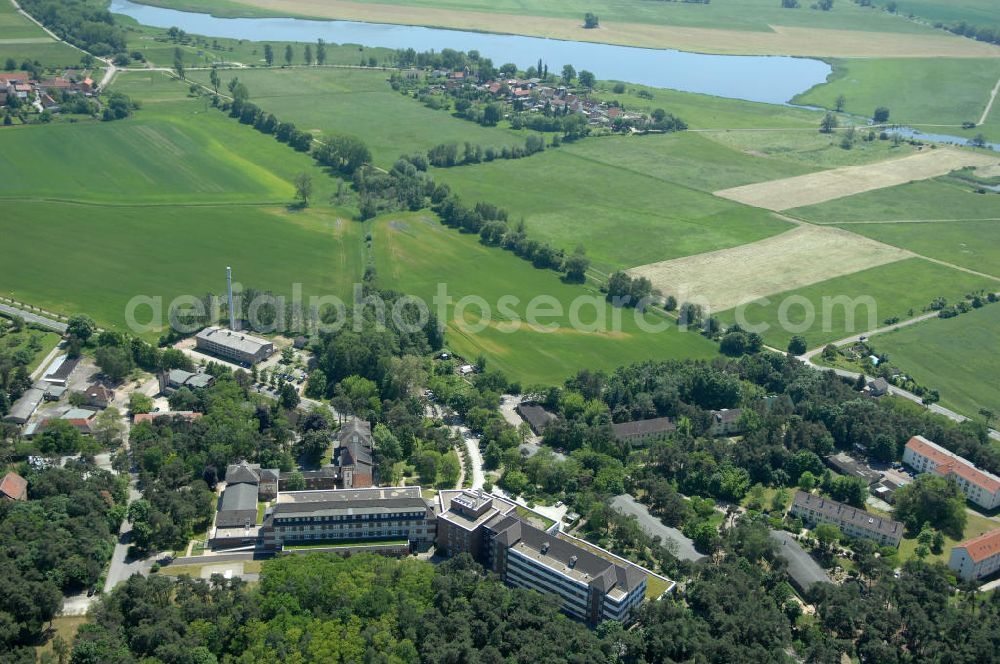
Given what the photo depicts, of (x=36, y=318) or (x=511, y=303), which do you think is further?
(x=511, y=303)

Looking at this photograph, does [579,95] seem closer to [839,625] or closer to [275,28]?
[275,28]

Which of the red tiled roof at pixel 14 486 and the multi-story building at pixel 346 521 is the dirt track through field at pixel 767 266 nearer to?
the multi-story building at pixel 346 521

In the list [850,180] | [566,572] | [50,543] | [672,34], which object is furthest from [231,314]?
[672,34]

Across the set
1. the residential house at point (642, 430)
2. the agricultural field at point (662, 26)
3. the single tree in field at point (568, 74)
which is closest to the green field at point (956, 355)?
the residential house at point (642, 430)

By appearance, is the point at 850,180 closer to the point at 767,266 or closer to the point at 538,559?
the point at 767,266

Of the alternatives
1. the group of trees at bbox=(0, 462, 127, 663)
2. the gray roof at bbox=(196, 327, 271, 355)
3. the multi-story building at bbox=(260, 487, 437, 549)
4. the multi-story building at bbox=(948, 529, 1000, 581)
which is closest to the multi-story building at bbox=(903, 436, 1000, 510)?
the multi-story building at bbox=(948, 529, 1000, 581)

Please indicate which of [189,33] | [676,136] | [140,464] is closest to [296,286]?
[140,464]
